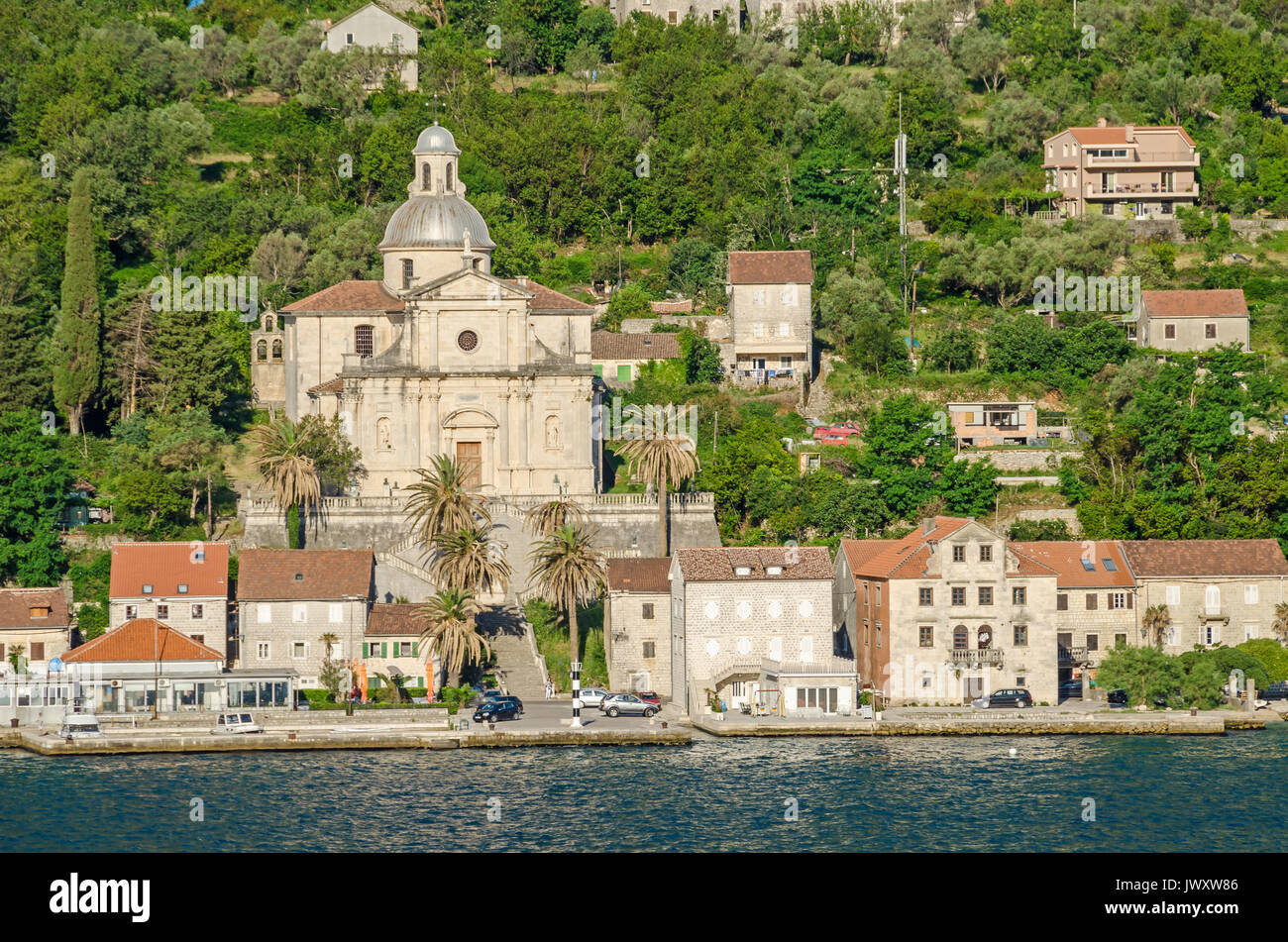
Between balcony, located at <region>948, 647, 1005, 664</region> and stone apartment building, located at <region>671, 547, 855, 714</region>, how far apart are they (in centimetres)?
354

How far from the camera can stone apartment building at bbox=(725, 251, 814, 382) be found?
90.4 metres

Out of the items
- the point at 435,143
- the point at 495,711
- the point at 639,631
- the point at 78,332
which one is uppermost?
the point at 435,143

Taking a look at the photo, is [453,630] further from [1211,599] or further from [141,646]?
[1211,599]

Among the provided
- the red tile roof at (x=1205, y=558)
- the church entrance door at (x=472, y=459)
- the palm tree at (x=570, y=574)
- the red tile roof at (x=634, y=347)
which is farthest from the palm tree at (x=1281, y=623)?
the red tile roof at (x=634, y=347)

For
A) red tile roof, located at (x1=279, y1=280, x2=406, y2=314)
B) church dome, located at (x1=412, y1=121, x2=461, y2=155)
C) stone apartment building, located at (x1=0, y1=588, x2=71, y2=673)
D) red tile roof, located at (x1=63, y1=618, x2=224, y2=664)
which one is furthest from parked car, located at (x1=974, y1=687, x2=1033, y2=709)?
church dome, located at (x1=412, y1=121, x2=461, y2=155)

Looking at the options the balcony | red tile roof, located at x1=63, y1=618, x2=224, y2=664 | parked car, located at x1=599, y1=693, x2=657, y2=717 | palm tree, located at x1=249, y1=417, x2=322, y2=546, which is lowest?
parked car, located at x1=599, y1=693, x2=657, y2=717

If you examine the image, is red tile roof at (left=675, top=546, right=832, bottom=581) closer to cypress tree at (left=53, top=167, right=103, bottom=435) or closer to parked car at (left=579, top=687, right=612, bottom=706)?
parked car at (left=579, top=687, right=612, bottom=706)

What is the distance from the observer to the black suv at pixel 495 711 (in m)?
56.8

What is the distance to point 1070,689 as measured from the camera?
63.5 m

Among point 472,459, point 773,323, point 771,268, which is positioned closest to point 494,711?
point 472,459

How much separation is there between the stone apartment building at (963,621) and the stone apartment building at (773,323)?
30.6 m

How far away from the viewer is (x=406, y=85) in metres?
120

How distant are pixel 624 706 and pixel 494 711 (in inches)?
171
